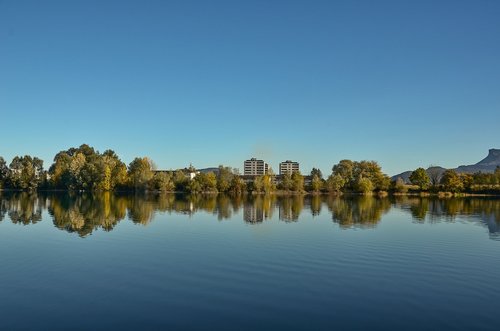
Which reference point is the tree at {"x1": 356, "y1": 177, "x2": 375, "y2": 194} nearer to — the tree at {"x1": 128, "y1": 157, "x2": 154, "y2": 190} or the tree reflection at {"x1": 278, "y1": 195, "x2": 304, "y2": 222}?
the tree reflection at {"x1": 278, "y1": 195, "x2": 304, "y2": 222}

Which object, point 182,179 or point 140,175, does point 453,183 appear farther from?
point 140,175

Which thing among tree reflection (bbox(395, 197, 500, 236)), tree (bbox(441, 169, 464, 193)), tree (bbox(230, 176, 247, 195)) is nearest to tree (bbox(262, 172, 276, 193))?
tree (bbox(230, 176, 247, 195))

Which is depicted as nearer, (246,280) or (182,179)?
(246,280)

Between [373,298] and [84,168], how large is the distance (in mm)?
118871

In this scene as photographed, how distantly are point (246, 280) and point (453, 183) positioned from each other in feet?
405

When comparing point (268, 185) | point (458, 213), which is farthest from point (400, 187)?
point (458, 213)

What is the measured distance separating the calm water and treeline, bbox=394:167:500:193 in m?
104

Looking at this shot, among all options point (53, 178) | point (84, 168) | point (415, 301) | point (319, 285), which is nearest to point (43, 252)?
point (319, 285)

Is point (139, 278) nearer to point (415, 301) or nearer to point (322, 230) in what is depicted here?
point (415, 301)

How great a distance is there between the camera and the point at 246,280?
15.9 metres

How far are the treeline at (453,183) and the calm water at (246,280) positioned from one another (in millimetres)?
104216

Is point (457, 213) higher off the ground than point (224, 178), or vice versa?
point (224, 178)

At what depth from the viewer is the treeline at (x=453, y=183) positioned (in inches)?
4803

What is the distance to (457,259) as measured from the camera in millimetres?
21094
